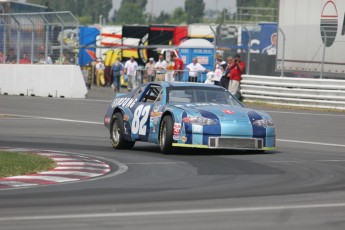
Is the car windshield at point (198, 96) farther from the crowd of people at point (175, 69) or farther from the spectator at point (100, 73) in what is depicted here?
the spectator at point (100, 73)

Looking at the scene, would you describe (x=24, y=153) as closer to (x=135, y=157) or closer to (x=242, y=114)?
(x=135, y=157)

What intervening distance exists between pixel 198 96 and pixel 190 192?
6.05 m

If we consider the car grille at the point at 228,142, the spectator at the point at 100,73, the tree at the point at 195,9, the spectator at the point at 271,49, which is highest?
the tree at the point at 195,9

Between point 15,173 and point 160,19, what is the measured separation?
551 ft

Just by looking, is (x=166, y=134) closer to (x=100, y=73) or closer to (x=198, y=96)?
(x=198, y=96)

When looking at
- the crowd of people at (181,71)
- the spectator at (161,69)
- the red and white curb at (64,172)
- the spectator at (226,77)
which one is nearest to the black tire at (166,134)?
the red and white curb at (64,172)

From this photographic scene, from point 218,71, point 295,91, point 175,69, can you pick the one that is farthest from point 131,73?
point 295,91

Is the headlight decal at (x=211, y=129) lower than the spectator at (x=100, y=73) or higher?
higher

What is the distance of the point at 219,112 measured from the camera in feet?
52.2

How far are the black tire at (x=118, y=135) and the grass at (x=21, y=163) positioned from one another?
2.59 m

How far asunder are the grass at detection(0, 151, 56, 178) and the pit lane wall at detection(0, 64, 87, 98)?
838 inches

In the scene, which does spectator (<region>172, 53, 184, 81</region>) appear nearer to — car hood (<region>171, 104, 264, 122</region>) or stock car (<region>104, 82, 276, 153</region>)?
stock car (<region>104, 82, 276, 153</region>)

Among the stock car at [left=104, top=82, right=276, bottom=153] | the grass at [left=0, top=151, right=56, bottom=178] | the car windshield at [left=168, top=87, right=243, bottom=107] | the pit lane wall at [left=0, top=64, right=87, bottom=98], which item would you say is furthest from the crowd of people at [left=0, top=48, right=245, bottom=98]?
the grass at [left=0, top=151, right=56, bottom=178]

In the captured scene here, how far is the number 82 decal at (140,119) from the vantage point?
16.7 metres
